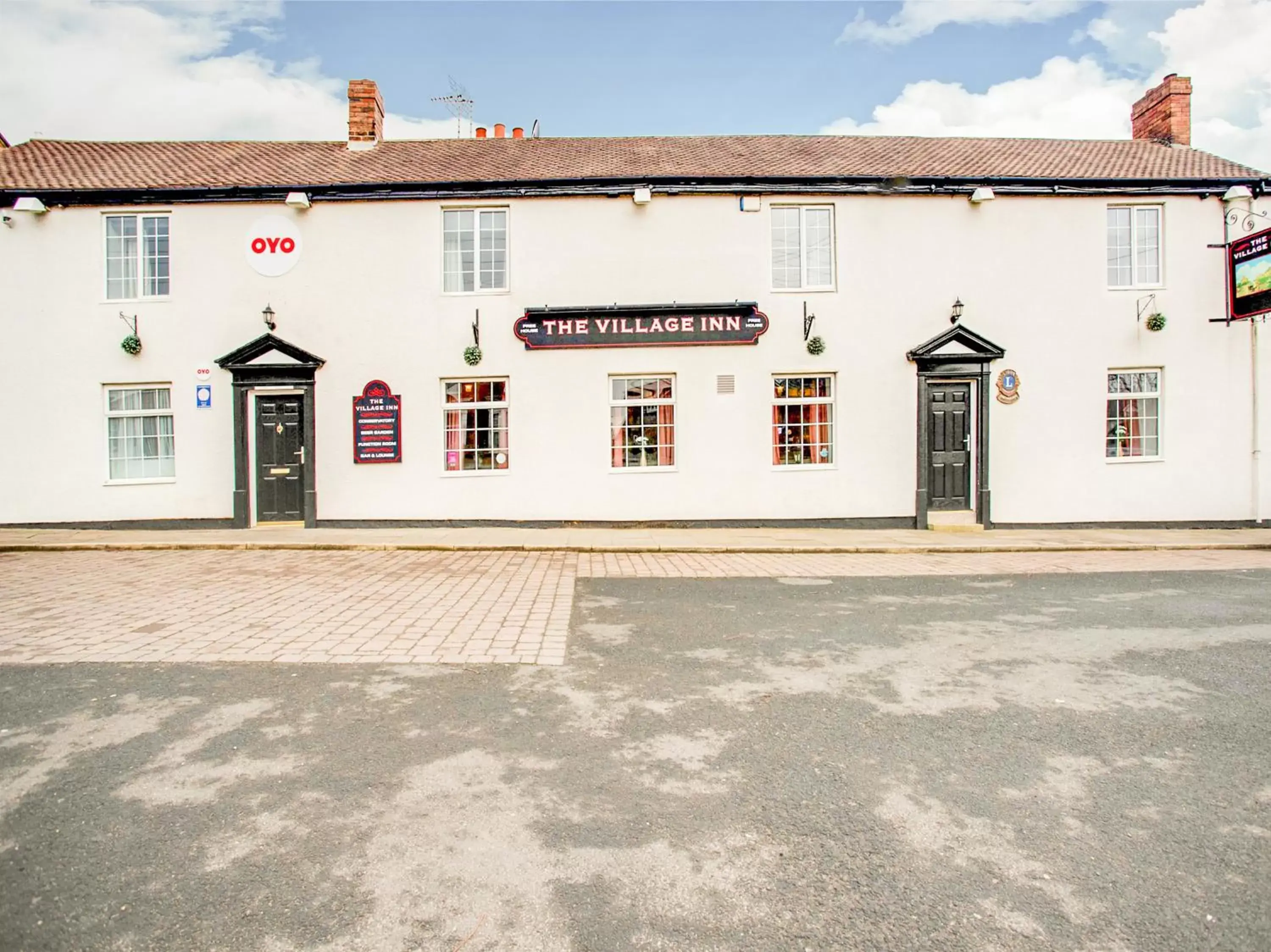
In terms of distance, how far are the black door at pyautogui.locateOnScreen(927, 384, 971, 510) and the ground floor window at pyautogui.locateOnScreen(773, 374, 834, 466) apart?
202cm

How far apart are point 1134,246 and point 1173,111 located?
17.0 ft

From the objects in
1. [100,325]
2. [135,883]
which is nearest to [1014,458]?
[135,883]

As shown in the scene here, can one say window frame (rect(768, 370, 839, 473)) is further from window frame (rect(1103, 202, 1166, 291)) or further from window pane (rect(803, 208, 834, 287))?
window frame (rect(1103, 202, 1166, 291))

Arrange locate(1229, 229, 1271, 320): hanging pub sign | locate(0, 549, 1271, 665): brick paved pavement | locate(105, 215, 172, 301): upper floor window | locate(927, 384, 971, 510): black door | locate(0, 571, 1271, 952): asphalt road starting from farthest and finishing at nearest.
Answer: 1. locate(927, 384, 971, 510): black door
2. locate(105, 215, 172, 301): upper floor window
3. locate(1229, 229, 1271, 320): hanging pub sign
4. locate(0, 549, 1271, 665): brick paved pavement
5. locate(0, 571, 1271, 952): asphalt road

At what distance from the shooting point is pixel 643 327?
13266 millimetres

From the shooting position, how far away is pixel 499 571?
30.2 ft

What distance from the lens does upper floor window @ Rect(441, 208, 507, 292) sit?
13477 mm

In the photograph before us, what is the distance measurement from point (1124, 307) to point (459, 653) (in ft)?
48.2

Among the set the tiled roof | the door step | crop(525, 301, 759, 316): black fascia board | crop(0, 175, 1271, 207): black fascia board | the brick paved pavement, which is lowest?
the brick paved pavement

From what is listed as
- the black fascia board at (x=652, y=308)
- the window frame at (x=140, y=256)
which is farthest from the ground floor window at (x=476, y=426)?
the window frame at (x=140, y=256)

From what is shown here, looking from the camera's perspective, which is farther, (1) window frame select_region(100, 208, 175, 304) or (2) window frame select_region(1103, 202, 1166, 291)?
(2) window frame select_region(1103, 202, 1166, 291)

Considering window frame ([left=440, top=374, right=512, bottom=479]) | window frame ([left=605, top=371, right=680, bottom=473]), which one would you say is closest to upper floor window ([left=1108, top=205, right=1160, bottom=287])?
window frame ([left=605, top=371, right=680, bottom=473])

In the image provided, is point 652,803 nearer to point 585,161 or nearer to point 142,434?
point 585,161

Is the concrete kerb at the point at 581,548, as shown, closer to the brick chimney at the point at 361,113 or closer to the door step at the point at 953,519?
the door step at the point at 953,519
